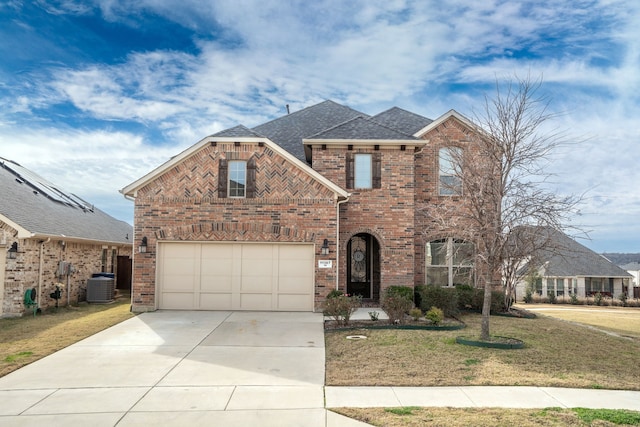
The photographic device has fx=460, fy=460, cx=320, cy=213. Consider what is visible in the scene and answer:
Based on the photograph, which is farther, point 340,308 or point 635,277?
point 635,277

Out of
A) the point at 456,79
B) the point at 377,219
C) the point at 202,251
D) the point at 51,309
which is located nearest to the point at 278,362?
the point at 202,251

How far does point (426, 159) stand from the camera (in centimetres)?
1677

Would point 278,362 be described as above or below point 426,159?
below

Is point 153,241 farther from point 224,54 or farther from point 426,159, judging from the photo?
point 426,159

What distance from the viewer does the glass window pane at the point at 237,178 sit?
47.5ft

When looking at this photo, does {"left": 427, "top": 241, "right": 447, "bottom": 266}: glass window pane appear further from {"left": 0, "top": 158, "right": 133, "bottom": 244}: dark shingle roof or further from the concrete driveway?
{"left": 0, "top": 158, "right": 133, "bottom": 244}: dark shingle roof

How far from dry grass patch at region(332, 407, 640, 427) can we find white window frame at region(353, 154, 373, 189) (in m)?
10.3

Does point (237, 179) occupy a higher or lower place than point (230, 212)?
higher

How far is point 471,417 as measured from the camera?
582cm

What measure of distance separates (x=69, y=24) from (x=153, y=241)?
22.0 feet

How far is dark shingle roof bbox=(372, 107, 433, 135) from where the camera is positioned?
18.0 m

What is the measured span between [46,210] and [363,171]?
11.8 m

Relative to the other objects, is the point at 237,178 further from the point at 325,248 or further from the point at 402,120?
the point at 402,120

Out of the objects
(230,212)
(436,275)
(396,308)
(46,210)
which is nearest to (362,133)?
(230,212)
